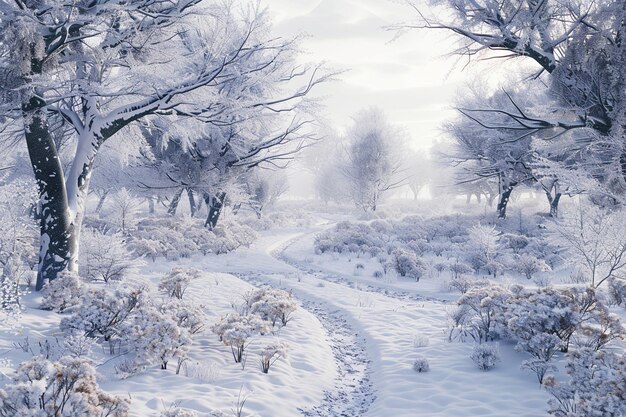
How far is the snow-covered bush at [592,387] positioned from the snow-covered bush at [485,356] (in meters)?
1.37

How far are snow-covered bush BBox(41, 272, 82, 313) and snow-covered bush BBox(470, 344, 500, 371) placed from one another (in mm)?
6601

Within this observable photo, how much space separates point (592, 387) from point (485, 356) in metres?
2.15

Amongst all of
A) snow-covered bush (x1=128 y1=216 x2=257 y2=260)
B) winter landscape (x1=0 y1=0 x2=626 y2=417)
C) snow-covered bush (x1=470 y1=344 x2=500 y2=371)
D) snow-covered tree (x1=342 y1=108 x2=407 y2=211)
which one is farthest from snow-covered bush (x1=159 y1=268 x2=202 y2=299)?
snow-covered tree (x1=342 y1=108 x2=407 y2=211)

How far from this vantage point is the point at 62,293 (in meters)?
7.04

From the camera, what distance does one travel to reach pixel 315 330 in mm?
8633

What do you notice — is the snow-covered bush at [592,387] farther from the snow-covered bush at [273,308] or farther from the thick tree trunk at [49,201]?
the thick tree trunk at [49,201]

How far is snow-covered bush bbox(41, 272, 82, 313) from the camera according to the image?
7.00 meters

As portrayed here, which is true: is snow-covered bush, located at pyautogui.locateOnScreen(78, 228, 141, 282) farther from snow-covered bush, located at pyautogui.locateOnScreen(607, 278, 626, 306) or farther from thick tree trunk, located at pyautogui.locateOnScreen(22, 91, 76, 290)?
snow-covered bush, located at pyautogui.locateOnScreen(607, 278, 626, 306)

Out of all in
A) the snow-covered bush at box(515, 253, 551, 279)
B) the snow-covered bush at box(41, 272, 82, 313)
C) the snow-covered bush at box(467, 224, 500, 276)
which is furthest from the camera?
the snow-covered bush at box(467, 224, 500, 276)

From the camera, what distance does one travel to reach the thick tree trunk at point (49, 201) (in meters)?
7.84

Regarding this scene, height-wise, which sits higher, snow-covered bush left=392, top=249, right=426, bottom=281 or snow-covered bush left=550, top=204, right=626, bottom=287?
snow-covered bush left=550, top=204, right=626, bottom=287

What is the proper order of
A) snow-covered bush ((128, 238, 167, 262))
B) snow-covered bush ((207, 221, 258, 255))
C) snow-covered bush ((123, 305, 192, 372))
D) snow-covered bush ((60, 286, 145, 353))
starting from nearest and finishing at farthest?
snow-covered bush ((123, 305, 192, 372))
snow-covered bush ((60, 286, 145, 353))
snow-covered bush ((128, 238, 167, 262))
snow-covered bush ((207, 221, 258, 255))

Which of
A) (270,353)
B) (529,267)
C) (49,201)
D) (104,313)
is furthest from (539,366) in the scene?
(529,267)

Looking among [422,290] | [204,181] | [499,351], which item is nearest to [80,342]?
[499,351]
